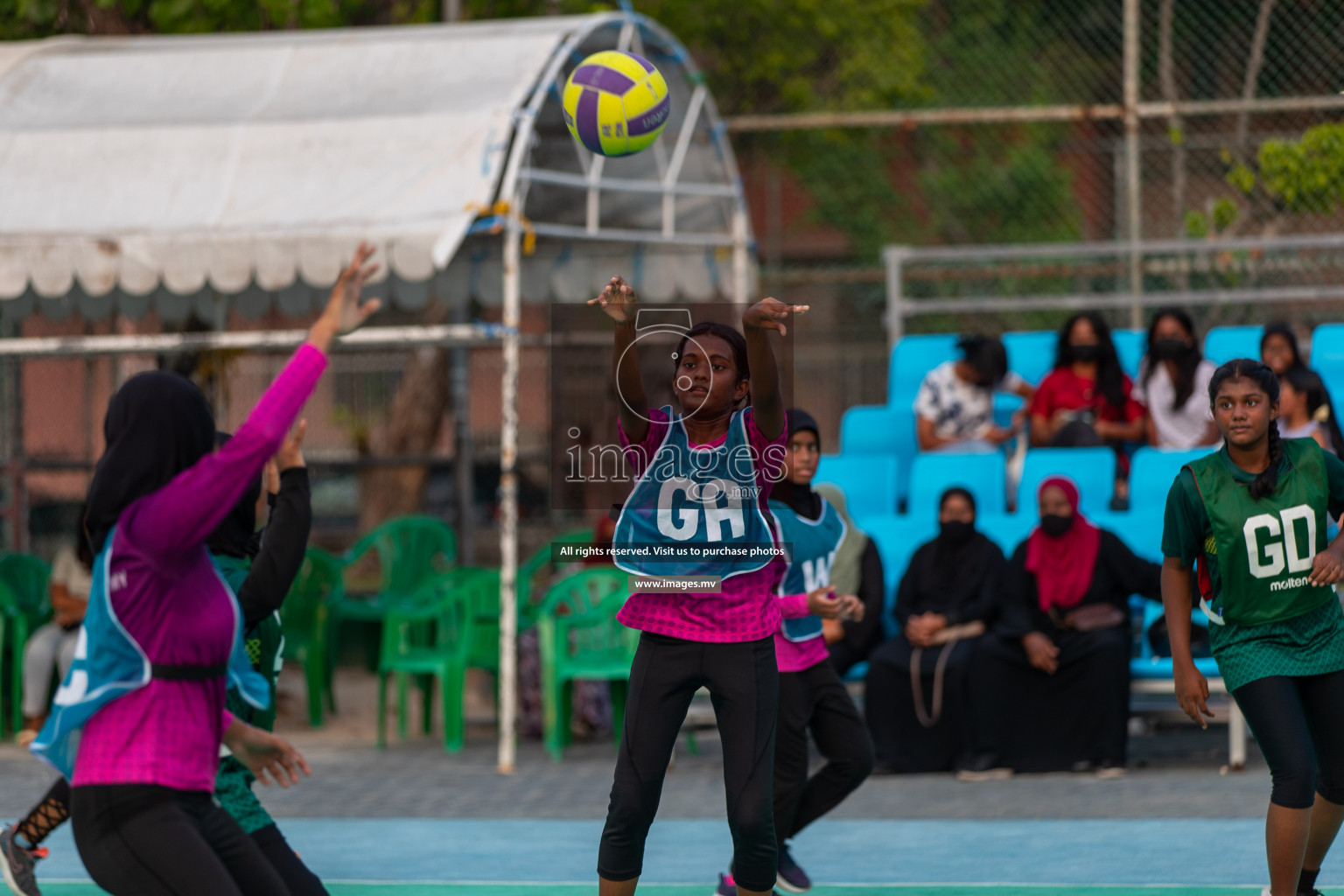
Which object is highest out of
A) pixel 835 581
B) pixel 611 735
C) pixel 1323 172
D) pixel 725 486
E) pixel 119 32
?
pixel 119 32

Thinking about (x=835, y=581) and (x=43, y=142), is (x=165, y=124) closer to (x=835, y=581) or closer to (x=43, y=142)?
(x=43, y=142)

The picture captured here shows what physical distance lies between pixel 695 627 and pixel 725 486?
45 centimetres

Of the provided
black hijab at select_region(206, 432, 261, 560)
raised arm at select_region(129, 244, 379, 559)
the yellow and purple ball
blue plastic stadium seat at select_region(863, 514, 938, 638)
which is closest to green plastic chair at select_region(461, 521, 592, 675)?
blue plastic stadium seat at select_region(863, 514, 938, 638)

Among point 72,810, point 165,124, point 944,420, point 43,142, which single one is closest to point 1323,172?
point 944,420

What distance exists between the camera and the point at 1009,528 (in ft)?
33.6

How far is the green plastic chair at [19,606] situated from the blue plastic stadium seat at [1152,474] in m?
7.22

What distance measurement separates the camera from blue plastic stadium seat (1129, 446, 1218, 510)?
10125mm

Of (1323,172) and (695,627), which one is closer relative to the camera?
(695,627)

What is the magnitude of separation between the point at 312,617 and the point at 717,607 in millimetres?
6912

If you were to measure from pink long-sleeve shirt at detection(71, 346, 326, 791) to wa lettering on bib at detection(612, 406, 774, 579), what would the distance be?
153 centimetres

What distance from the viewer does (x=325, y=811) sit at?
841cm

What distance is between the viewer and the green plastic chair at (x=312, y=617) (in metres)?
11.2

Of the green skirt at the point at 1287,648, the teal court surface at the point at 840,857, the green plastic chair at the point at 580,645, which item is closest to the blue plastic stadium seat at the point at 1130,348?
the green plastic chair at the point at 580,645

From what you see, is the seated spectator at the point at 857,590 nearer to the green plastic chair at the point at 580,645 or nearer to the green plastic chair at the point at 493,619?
the green plastic chair at the point at 580,645
